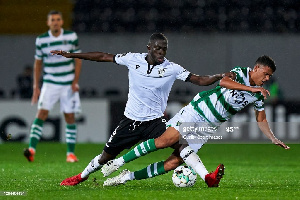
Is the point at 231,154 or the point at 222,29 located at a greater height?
the point at 222,29

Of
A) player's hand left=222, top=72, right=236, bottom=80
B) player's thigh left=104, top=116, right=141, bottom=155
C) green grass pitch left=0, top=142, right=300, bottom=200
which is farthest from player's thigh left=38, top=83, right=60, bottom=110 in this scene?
player's hand left=222, top=72, right=236, bottom=80

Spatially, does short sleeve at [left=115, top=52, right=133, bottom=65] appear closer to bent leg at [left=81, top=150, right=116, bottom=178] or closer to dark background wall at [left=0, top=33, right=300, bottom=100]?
bent leg at [left=81, top=150, right=116, bottom=178]

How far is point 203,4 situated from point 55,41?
982 cm

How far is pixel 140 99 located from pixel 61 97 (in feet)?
12.6

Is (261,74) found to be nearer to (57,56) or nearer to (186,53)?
(57,56)

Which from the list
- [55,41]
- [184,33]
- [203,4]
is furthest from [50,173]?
[203,4]

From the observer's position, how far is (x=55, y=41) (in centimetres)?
1109

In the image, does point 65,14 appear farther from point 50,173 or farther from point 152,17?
point 50,173

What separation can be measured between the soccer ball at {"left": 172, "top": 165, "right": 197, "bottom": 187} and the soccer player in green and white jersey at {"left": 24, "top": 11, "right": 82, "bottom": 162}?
387 centimetres

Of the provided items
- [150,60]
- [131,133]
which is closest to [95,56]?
[150,60]

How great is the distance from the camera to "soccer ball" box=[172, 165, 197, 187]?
7.44 metres

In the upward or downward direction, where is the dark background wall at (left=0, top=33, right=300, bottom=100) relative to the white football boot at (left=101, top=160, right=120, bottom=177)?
upward

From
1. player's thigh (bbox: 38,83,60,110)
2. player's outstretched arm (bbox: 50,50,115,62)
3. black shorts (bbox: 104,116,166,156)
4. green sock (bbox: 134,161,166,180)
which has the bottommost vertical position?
green sock (bbox: 134,161,166,180)

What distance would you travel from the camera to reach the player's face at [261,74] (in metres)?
7.29
